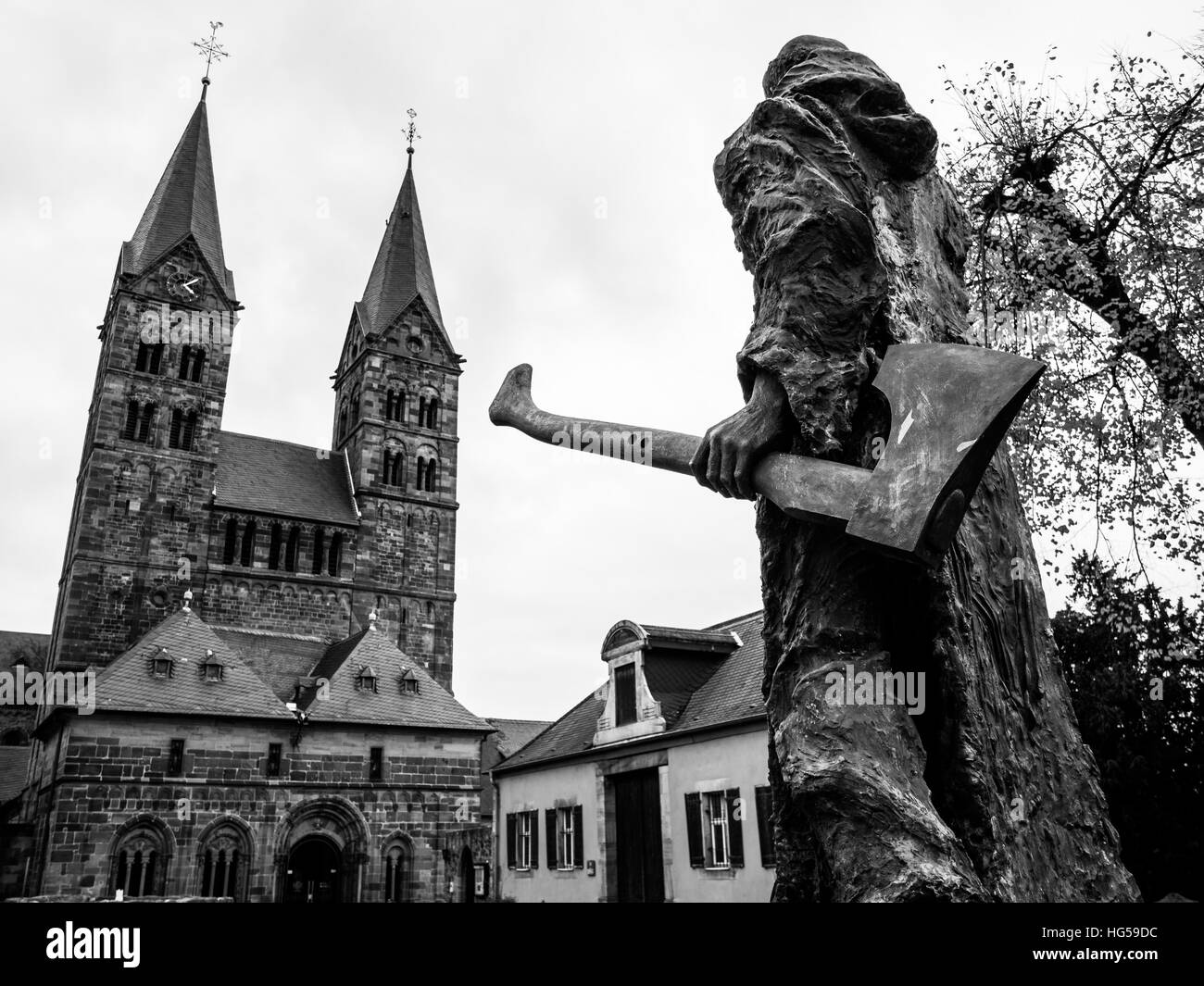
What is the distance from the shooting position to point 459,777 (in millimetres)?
33781

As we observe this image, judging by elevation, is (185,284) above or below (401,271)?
→ below

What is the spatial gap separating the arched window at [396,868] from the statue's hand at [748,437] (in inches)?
1274

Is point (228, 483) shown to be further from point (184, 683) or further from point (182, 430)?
point (184, 683)

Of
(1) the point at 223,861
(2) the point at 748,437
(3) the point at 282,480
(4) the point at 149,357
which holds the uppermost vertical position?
(4) the point at 149,357

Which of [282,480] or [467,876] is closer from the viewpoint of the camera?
[467,876]

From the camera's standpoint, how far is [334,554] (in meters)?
48.7

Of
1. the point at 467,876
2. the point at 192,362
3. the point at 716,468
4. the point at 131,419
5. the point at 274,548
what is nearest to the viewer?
the point at 716,468

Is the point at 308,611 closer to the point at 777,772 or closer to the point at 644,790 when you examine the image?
the point at 644,790

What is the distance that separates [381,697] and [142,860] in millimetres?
9068

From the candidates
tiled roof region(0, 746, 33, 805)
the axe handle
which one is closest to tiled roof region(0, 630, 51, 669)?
tiled roof region(0, 746, 33, 805)

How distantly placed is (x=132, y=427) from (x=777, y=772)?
49.1m

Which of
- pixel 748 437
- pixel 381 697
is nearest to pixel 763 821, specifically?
pixel 748 437

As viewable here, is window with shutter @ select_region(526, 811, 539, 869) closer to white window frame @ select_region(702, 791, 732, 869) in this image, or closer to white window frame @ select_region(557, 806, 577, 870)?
white window frame @ select_region(557, 806, 577, 870)
